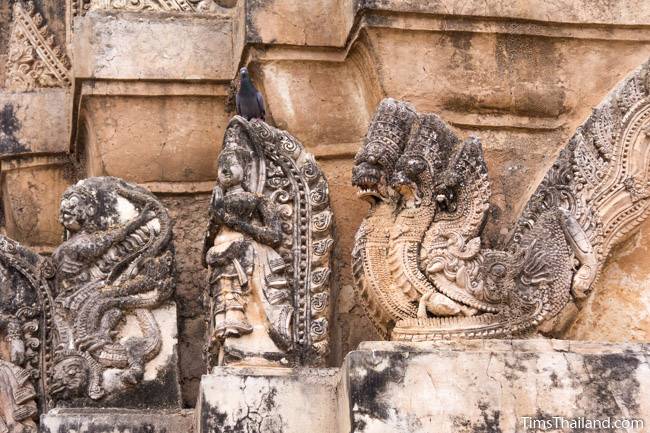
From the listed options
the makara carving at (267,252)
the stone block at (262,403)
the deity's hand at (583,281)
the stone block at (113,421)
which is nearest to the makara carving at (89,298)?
the stone block at (113,421)

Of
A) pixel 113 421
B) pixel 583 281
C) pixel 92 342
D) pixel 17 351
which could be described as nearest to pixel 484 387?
pixel 583 281

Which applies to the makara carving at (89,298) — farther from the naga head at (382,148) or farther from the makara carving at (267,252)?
the naga head at (382,148)

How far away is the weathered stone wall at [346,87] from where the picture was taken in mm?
8398

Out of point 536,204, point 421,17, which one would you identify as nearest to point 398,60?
point 421,17

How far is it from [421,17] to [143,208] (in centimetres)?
167

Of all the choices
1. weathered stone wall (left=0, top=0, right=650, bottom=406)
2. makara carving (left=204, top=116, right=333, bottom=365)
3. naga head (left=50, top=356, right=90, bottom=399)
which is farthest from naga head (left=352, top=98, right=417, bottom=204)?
naga head (left=50, top=356, right=90, bottom=399)

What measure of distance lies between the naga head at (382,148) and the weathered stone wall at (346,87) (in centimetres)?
61

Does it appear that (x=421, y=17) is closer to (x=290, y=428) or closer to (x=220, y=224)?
(x=220, y=224)

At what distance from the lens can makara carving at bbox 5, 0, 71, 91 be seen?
10.3m

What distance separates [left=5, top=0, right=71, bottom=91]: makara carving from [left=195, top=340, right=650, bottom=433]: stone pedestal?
3.44 metres

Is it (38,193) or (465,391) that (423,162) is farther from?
(38,193)

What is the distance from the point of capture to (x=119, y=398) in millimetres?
8117

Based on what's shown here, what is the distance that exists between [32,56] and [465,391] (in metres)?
4.29

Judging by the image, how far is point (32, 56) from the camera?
10.4 metres
